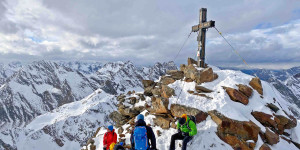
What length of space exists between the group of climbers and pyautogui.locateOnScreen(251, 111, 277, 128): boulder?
20.9ft

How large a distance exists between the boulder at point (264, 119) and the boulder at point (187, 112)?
4403 mm

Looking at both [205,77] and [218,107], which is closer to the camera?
[218,107]

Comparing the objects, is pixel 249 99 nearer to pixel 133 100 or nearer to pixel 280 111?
pixel 280 111

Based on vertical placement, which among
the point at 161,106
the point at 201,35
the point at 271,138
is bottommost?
the point at 271,138

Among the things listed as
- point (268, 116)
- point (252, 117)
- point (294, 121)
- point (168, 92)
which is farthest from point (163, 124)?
point (294, 121)

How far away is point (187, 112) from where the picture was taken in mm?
15156

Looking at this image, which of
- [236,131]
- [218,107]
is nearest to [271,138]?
[236,131]

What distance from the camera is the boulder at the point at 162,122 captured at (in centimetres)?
1551

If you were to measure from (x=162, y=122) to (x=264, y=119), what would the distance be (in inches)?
338

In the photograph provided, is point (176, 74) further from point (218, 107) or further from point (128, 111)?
point (218, 107)

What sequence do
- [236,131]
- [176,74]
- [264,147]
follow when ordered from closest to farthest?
1. [264,147]
2. [236,131]
3. [176,74]

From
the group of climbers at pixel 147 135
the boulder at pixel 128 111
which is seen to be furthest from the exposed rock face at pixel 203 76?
the boulder at pixel 128 111

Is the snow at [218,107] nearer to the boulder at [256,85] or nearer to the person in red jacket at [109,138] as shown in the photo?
the boulder at [256,85]

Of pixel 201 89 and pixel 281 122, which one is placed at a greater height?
pixel 201 89
